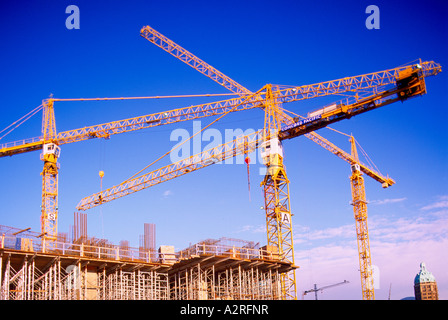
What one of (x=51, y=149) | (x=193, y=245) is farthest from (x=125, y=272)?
(x=51, y=149)

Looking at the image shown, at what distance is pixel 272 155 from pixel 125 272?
27.7 meters

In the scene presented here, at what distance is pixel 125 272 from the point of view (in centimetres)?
4434

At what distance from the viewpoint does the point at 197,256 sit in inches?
1667

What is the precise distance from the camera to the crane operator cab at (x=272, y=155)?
65.4 meters

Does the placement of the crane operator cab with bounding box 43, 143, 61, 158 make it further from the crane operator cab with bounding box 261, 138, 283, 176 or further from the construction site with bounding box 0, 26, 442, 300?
the crane operator cab with bounding box 261, 138, 283, 176

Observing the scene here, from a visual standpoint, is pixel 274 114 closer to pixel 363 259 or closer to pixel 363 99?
pixel 363 99

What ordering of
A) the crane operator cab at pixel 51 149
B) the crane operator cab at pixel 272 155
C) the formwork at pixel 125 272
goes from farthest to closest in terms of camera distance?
the crane operator cab at pixel 51 149, the crane operator cab at pixel 272 155, the formwork at pixel 125 272

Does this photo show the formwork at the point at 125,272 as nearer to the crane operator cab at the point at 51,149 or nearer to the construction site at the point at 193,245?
the construction site at the point at 193,245

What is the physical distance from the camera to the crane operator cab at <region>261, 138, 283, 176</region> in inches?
2574

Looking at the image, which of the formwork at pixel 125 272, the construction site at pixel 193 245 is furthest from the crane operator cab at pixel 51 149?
the formwork at pixel 125 272

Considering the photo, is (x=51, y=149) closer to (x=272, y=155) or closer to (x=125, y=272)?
(x=272, y=155)

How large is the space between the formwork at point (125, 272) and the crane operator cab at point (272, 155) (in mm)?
15562
